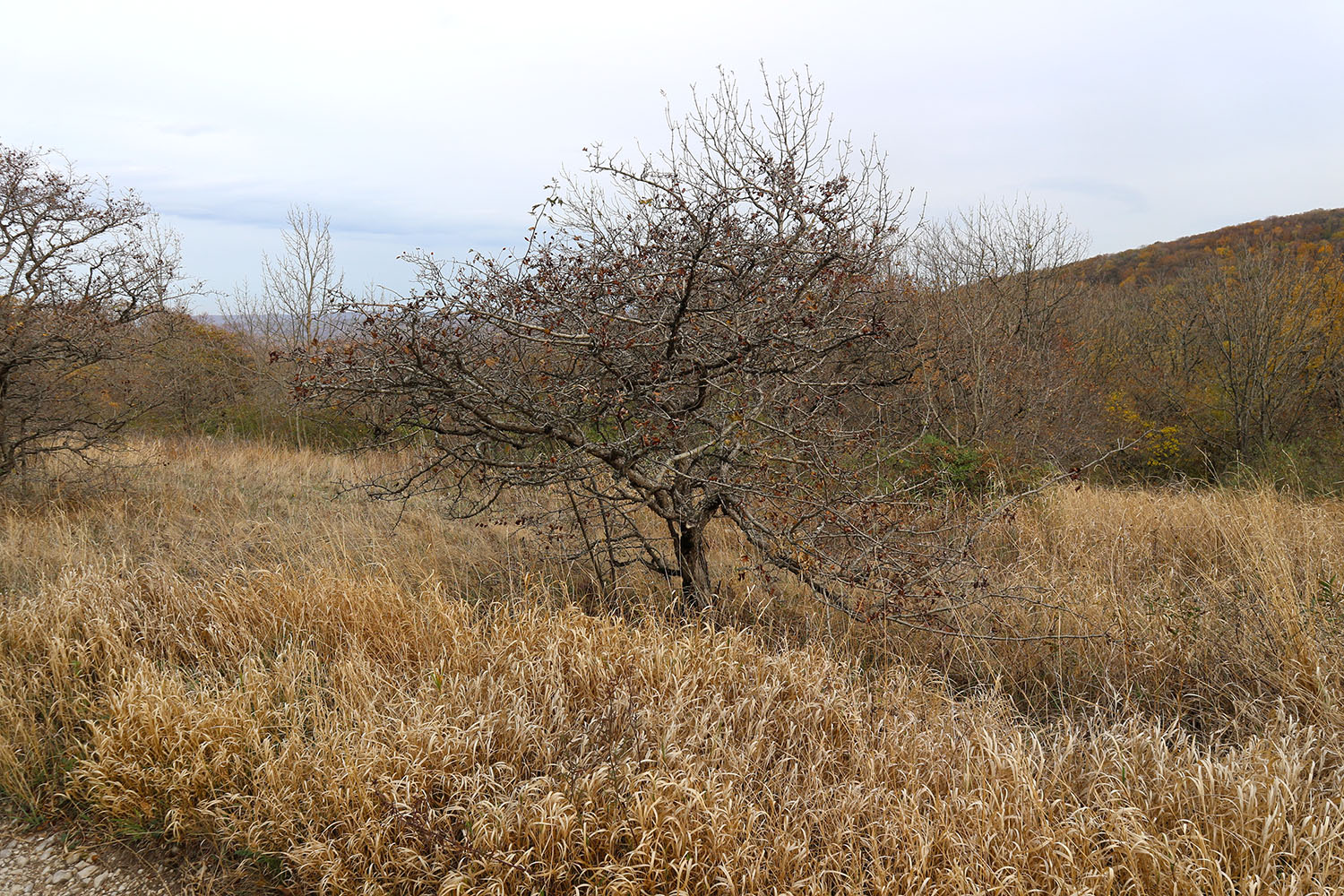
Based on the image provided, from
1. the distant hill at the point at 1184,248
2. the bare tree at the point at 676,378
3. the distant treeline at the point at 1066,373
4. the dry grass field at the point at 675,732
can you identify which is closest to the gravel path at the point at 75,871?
the dry grass field at the point at 675,732

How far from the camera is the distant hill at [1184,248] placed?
79.2ft

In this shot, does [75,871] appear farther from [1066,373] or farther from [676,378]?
[1066,373]

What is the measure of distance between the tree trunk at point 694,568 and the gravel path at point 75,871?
2621mm

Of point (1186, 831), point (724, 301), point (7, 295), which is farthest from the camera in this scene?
point (7, 295)

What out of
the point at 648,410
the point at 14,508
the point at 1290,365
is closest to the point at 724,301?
the point at 648,410

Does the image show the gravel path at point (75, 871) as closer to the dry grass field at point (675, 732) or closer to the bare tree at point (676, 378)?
the dry grass field at point (675, 732)

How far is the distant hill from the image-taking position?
24.1m

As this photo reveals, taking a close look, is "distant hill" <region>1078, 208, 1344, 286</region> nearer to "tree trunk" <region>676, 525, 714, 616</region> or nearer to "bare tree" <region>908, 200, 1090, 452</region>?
"bare tree" <region>908, 200, 1090, 452</region>

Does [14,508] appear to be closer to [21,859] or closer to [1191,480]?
[21,859]

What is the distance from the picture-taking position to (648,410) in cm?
364

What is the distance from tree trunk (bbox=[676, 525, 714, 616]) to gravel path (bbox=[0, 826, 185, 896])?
2.62m

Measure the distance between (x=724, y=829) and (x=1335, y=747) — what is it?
2373 mm

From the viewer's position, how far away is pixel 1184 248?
95.1 feet

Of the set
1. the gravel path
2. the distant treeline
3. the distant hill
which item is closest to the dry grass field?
the gravel path
